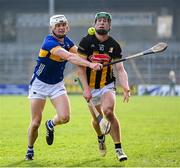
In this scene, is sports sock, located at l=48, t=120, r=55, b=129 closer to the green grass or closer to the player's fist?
the green grass

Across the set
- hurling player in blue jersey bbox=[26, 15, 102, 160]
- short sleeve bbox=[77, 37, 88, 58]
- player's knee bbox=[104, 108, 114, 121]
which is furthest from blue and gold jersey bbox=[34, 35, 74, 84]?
player's knee bbox=[104, 108, 114, 121]

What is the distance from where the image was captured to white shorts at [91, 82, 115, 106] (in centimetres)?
1095

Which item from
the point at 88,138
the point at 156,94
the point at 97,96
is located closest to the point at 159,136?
the point at 88,138

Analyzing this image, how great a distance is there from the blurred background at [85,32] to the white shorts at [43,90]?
3976 cm

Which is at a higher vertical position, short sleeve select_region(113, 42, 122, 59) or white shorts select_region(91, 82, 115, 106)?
short sleeve select_region(113, 42, 122, 59)

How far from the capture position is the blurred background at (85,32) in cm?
5369

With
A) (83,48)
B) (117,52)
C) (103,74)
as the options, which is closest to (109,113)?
(103,74)

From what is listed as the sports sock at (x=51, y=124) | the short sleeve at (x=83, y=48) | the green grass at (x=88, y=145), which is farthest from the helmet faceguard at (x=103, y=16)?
the green grass at (x=88, y=145)

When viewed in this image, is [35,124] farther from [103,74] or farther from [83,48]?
[83,48]

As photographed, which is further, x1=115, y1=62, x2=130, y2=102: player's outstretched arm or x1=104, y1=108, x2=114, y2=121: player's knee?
x1=115, y1=62, x2=130, y2=102: player's outstretched arm

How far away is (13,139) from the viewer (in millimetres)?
14656

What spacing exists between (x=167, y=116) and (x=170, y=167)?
13.5 m

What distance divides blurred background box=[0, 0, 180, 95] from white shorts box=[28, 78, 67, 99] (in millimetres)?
39761

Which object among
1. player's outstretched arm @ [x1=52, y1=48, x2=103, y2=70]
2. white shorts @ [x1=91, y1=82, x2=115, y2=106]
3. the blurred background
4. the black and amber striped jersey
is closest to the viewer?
player's outstretched arm @ [x1=52, y1=48, x2=103, y2=70]
